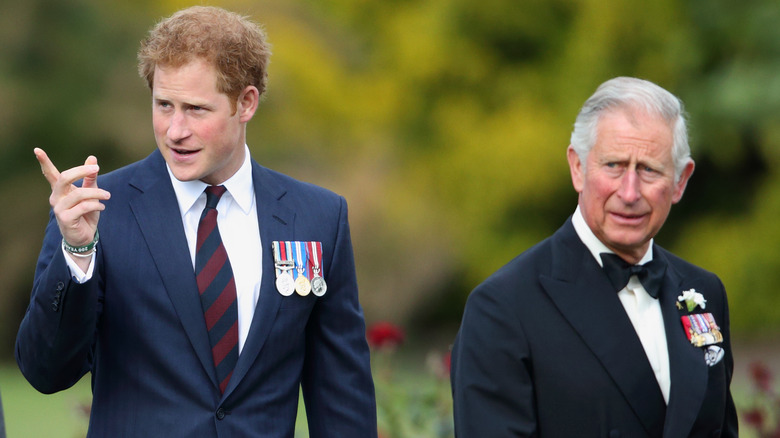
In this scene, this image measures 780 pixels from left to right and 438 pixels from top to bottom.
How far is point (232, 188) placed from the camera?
3.53 meters

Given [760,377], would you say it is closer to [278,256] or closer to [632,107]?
[632,107]

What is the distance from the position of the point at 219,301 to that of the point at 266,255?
0.21 meters

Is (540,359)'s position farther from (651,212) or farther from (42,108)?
(42,108)

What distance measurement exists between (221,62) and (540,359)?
3.96 ft

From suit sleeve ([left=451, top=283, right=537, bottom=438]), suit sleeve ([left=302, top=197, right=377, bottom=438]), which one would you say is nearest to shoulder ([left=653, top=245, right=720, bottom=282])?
suit sleeve ([left=451, top=283, right=537, bottom=438])

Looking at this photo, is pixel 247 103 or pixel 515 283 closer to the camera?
pixel 515 283

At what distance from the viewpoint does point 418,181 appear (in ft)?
48.7

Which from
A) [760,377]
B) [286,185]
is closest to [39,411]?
[760,377]

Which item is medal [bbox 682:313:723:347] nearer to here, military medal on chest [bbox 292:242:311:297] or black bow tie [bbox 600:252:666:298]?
black bow tie [bbox 600:252:666:298]

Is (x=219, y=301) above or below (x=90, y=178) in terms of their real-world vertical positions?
below

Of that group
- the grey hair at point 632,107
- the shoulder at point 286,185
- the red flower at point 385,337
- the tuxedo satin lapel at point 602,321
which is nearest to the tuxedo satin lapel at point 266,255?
the shoulder at point 286,185

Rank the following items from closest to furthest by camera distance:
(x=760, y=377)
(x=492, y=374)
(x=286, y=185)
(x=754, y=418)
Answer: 1. (x=492, y=374)
2. (x=286, y=185)
3. (x=754, y=418)
4. (x=760, y=377)

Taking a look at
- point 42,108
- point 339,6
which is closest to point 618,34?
point 339,6

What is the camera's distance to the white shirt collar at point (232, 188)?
3.49 m
